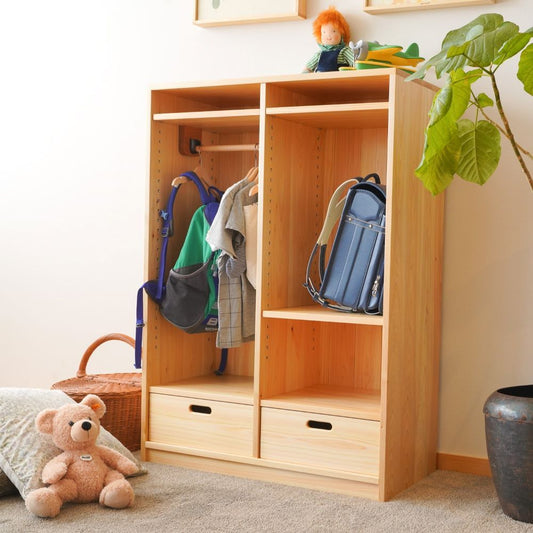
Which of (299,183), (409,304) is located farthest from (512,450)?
(299,183)

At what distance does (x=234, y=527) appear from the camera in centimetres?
238

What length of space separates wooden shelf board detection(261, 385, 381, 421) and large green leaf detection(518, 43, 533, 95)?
1063 millimetres

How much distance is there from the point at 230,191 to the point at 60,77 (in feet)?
4.16

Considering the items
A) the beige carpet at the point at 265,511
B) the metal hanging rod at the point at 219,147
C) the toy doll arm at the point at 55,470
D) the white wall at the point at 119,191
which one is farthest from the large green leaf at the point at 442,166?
the toy doll arm at the point at 55,470

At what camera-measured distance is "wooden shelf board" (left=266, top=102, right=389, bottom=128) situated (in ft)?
8.91

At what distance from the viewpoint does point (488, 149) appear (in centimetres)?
244

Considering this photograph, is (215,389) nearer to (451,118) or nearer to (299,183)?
(299,183)

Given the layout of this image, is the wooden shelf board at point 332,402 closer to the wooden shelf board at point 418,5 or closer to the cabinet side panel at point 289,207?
the cabinet side panel at point 289,207

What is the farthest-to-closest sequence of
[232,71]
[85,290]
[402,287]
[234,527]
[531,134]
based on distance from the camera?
1. [85,290]
2. [232,71]
3. [531,134]
4. [402,287]
5. [234,527]

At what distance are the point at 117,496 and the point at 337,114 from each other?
1.37 meters

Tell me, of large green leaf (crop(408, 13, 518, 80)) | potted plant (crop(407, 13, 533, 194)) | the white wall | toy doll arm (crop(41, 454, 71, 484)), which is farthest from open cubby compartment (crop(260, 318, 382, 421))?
large green leaf (crop(408, 13, 518, 80))

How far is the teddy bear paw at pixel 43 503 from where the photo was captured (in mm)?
2414

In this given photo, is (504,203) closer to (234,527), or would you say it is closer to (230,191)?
(230,191)

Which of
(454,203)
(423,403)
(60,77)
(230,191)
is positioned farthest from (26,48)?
(423,403)
